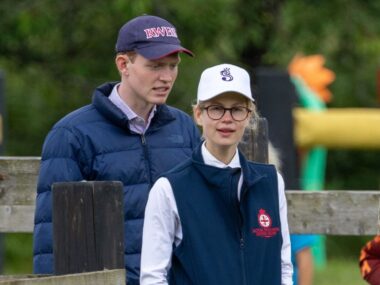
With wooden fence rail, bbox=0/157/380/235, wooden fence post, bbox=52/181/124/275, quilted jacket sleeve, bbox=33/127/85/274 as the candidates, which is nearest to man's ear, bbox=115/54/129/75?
quilted jacket sleeve, bbox=33/127/85/274

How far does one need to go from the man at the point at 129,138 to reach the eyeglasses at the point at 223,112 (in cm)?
55

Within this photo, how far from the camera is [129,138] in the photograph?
5000mm

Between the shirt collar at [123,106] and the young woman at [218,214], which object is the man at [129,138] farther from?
the young woman at [218,214]

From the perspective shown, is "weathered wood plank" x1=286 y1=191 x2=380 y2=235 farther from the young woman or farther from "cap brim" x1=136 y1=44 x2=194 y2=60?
the young woman

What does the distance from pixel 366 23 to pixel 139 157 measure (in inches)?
351

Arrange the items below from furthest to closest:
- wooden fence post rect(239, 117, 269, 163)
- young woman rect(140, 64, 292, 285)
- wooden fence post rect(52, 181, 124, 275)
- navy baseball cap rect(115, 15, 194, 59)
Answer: wooden fence post rect(239, 117, 269, 163) → navy baseball cap rect(115, 15, 194, 59) → young woman rect(140, 64, 292, 285) → wooden fence post rect(52, 181, 124, 275)

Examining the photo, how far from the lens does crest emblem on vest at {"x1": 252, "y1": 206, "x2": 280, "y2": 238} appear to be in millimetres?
4348

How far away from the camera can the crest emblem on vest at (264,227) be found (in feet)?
14.3

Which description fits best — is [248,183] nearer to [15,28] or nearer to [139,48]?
[139,48]

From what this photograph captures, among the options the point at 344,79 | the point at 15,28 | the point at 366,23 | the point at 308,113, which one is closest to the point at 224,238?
the point at 308,113

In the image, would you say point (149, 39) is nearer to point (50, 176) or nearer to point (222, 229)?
point (50, 176)

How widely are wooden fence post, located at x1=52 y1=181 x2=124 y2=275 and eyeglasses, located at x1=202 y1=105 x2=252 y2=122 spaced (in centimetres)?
40

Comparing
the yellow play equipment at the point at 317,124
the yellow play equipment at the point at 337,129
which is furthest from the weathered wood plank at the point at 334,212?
the yellow play equipment at the point at 337,129

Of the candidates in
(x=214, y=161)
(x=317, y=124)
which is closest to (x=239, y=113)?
(x=214, y=161)
